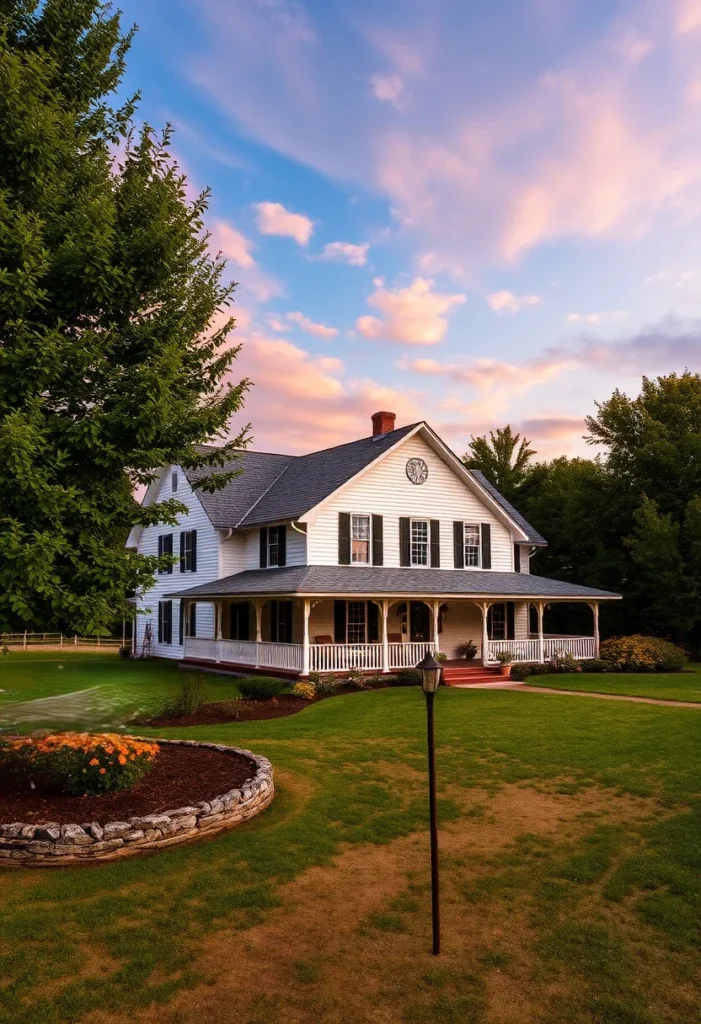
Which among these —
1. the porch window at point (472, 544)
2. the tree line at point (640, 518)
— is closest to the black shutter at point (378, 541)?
the porch window at point (472, 544)

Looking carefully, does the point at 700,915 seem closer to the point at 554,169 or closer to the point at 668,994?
the point at 668,994

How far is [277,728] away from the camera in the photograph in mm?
14852

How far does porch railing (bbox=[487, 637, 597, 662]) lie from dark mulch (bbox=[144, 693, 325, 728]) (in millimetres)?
8487

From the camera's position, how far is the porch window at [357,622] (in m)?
25.6

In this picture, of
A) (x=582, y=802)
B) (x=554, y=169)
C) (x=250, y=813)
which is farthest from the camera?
(x=554, y=169)

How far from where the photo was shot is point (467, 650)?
2720 cm

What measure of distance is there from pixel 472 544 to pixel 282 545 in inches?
316

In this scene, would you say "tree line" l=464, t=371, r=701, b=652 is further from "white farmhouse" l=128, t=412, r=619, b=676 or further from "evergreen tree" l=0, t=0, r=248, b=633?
"evergreen tree" l=0, t=0, r=248, b=633

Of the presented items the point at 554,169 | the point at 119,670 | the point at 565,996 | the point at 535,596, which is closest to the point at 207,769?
the point at 565,996

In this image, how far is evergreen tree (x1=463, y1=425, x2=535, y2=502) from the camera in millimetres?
50500

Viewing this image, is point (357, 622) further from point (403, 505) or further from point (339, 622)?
point (403, 505)

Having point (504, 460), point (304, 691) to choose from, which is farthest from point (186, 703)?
point (504, 460)

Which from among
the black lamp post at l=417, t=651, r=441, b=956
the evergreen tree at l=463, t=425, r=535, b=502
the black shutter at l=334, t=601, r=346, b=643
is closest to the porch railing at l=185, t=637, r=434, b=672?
the black shutter at l=334, t=601, r=346, b=643

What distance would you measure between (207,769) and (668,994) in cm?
637
